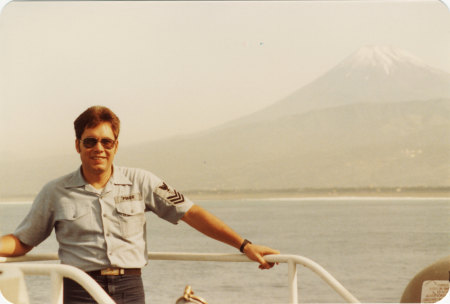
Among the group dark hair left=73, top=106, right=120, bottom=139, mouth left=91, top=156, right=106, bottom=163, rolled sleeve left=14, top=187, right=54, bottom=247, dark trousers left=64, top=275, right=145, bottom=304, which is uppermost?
dark hair left=73, top=106, right=120, bottom=139

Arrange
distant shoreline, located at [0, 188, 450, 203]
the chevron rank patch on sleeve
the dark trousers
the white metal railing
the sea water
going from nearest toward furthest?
the white metal railing → the dark trousers → the chevron rank patch on sleeve → the sea water → distant shoreline, located at [0, 188, 450, 203]

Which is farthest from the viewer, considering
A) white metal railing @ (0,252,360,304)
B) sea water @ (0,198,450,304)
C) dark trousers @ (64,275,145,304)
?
sea water @ (0,198,450,304)

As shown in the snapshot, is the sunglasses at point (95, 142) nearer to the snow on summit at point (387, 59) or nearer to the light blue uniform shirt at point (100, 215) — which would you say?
the light blue uniform shirt at point (100, 215)

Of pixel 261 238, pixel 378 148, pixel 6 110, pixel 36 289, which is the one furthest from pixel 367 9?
pixel 36 289

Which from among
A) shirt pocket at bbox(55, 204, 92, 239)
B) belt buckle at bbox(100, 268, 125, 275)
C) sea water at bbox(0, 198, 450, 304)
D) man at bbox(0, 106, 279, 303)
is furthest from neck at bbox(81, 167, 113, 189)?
sea water at bbox(0, 198, 450, 304)

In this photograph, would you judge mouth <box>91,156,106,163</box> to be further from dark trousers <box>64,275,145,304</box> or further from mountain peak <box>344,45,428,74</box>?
mountain peak <box>344,45,428,74</box>

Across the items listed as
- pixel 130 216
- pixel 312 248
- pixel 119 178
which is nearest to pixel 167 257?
pixel 130 216
